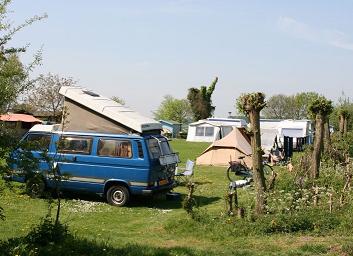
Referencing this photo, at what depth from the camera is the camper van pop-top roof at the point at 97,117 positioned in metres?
13.2

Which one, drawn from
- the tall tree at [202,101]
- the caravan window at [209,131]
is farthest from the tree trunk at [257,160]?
the tall tree at [202,101]

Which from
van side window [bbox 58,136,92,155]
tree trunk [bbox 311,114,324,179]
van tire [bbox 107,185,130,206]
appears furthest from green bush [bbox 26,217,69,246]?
tree trunk [bbox 311,114,324,179]

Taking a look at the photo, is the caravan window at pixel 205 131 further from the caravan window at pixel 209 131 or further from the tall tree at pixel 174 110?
the tall tree at pixel 174 110

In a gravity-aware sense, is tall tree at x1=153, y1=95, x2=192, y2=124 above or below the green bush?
above

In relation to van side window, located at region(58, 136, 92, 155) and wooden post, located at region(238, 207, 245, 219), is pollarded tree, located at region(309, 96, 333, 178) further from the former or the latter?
van side window, located at region(58, 136, 92, 155)

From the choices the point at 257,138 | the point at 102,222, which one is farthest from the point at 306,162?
the point at 102,222

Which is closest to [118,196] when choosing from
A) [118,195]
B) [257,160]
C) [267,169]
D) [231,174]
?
[118,195]

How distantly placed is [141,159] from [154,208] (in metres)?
1.31

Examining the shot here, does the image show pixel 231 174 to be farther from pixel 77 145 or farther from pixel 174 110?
pixel 174 110

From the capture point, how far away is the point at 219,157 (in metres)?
23.3

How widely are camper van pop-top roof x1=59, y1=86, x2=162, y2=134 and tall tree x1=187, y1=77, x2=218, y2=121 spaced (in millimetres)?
50581

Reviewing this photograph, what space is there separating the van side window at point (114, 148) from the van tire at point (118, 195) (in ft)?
2.76

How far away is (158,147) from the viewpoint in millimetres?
13312

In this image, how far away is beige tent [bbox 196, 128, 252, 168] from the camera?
22891 millimetres
